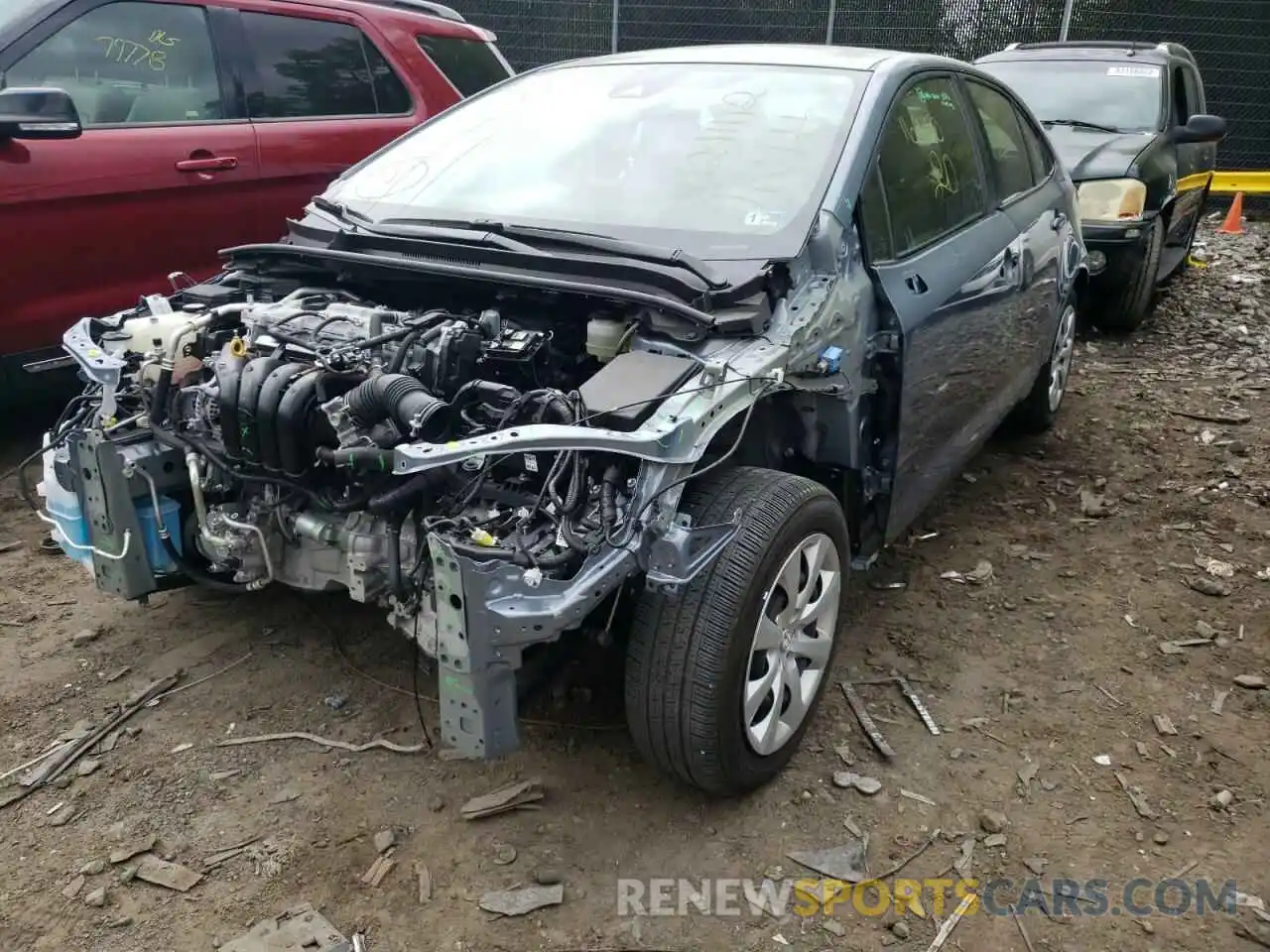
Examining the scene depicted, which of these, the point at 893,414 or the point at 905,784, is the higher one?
the point at 893,414

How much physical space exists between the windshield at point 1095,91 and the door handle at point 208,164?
537 cm

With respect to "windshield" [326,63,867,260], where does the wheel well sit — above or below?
below

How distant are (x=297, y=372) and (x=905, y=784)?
75.9 inches

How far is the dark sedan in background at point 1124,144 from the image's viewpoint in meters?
6.72

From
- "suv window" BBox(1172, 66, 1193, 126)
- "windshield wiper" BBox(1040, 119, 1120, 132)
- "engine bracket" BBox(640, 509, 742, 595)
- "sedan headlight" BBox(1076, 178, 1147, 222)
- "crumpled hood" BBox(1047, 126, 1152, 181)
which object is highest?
"suv window" BBox(1172, 66, 1193, 126)

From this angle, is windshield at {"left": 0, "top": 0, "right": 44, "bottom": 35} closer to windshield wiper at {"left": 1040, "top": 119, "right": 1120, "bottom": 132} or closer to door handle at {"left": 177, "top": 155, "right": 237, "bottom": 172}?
door handle at {"left": 177, "top": 155, "right": 237, "bottom": 172}

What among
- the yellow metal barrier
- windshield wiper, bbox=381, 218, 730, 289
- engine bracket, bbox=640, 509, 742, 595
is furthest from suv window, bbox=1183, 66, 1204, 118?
engine bracket, bbox=640, 509, 742, 595

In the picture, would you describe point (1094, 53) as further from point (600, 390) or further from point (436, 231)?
point (600, 390)

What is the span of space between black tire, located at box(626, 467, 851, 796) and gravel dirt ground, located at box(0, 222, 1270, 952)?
27 cm

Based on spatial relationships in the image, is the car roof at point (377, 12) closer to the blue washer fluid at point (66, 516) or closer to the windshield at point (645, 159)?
the windshield at point (645, 159)

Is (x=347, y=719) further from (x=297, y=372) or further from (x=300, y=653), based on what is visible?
(x=297, y=372)

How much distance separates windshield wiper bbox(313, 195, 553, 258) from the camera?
2947 mm

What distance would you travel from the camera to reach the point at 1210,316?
309 inches

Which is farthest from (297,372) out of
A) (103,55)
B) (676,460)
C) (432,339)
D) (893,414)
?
(103,55)
